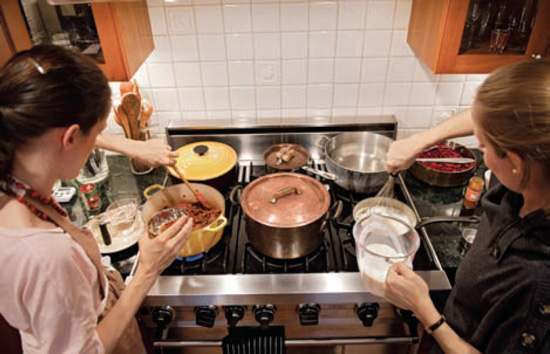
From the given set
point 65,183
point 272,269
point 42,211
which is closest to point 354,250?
point 272,269

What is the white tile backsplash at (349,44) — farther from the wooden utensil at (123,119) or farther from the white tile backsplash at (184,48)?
the wooden utensil at (123,119)

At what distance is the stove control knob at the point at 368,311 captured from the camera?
1260 mm

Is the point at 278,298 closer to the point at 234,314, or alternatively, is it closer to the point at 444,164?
the point at 234,314

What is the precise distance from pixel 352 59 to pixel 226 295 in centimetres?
107

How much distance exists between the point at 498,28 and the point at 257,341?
4.45ft

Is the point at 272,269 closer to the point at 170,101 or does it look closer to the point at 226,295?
the point at 226,295

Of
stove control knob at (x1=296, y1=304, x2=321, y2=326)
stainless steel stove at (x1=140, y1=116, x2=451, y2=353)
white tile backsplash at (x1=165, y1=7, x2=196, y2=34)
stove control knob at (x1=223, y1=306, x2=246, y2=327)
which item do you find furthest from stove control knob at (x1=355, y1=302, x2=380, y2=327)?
white tile backsplash at (x1=165, y1=7, x2=196, y2=34)

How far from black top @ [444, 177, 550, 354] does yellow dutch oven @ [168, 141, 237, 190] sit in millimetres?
908

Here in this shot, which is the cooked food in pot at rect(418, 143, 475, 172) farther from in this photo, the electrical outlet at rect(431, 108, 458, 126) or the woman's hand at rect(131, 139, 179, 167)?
the woman's hand at rect(131, 139, 179, 167)

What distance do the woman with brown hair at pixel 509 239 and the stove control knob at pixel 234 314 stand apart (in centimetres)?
50

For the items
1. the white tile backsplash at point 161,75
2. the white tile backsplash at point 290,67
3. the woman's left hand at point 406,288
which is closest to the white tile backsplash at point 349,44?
the white tile backsplash at point 290,67

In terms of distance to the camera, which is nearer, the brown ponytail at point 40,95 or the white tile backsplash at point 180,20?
the brown ponytail at point 40,95

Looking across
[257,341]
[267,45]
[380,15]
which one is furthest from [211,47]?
[257,341]

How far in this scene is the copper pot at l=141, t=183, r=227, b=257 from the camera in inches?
50.0
